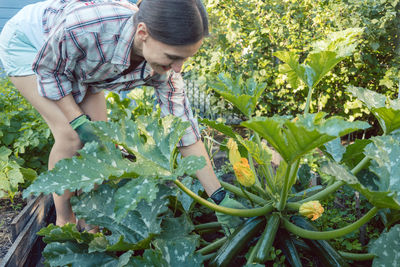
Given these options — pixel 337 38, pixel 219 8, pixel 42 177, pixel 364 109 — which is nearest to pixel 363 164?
pixel 337 38

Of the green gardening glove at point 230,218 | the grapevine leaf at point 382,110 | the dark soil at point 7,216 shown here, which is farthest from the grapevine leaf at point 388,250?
the dark soil at point 7,216

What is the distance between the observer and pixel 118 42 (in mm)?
1461

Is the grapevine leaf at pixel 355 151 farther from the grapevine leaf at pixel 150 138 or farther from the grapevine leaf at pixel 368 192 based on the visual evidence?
the grapevine leaf at pixel 150 138

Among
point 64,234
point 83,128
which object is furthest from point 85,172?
point 83,128

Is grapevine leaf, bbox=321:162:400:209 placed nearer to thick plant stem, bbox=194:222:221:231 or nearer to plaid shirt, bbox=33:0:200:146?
thick plant stem, bbox=194:222:221:231

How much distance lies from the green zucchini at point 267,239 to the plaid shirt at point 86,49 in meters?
0.58

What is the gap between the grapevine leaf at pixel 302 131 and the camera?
805 millimetres

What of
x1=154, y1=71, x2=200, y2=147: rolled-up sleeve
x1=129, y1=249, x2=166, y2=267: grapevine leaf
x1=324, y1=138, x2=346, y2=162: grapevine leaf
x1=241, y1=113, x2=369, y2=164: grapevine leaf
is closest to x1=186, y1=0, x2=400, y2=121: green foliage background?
x1=154, y1=71, x2=200, y2=147: rolled-up sleeve

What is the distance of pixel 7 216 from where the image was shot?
6.87ft

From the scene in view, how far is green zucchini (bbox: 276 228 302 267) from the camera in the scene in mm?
1190

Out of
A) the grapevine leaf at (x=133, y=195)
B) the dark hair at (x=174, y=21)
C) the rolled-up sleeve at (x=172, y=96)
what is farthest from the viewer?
the rolled-up sleeve at (x=172, y=96)

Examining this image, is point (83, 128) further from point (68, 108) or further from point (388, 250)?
point (388, 250)

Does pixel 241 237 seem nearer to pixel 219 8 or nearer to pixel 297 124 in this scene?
pixel 297 124

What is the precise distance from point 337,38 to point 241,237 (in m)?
0.96
